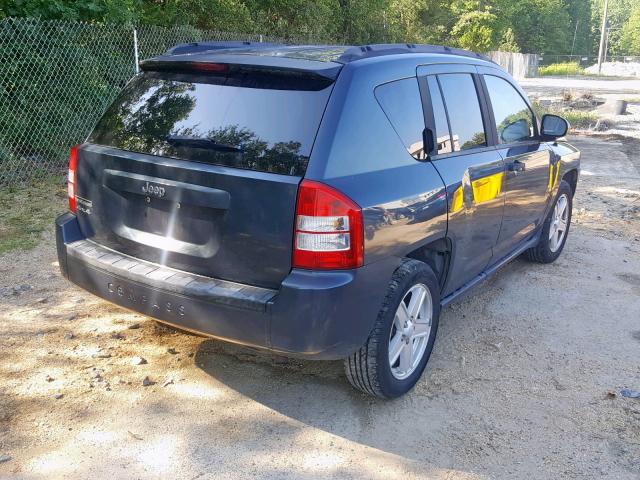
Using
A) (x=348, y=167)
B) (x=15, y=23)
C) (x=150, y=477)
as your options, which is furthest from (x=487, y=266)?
(x=15, y=23)

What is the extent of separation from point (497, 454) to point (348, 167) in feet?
5.23

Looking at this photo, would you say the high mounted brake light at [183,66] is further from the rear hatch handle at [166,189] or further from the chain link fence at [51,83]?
the chain link fence at [51,83]

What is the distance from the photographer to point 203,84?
333 centimetres

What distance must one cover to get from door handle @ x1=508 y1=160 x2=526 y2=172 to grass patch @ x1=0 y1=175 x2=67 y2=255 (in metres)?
4.41

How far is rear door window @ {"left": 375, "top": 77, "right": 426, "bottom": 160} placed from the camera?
3.35 metres

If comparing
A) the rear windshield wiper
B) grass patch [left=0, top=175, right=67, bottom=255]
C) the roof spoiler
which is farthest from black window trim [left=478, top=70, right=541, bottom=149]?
grass patch [left=0, top=175, right=67, bottom=255]

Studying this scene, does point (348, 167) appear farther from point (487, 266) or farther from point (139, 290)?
point (487, 266)

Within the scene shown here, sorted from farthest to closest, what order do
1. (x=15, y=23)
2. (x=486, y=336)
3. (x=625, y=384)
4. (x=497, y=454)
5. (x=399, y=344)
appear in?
(x=15, y=23) → (x=486, y=336) → (x=625, y=384) → (x=399, y=344) → (x=497, y=454)

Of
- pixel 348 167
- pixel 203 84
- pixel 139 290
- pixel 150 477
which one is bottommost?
pixel 150 477

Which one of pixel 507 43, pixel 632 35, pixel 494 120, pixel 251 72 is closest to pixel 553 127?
pixel 494 120

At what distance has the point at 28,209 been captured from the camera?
7203 millimetres

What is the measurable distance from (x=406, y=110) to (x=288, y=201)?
3.40 feet

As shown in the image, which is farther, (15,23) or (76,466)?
(15,23)

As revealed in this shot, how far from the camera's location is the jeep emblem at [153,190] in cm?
315
